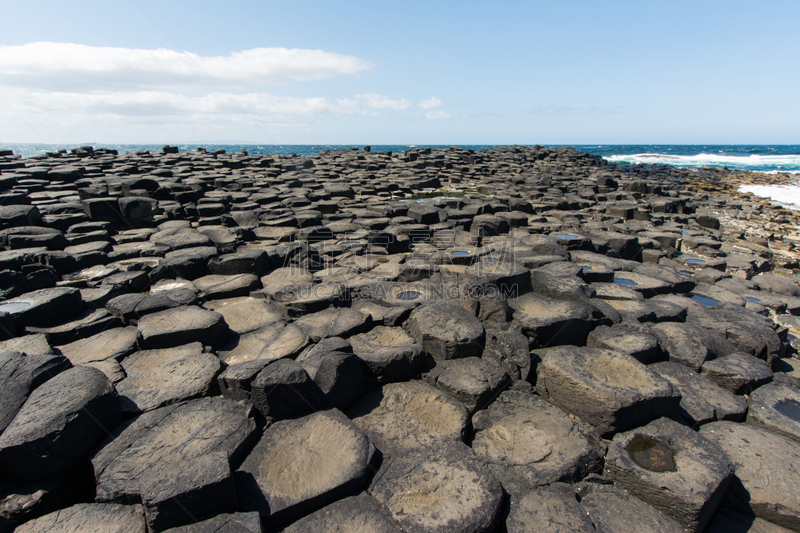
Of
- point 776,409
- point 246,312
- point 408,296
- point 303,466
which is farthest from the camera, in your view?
point 408,296

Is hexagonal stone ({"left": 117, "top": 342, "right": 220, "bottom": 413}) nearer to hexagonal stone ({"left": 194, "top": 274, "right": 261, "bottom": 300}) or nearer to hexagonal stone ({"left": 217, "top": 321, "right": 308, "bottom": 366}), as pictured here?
hexagonal stone ({"left": 217, "top": 321, "right": 308, "bottom": 366})

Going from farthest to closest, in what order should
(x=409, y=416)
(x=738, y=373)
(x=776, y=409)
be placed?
(x=738, y=373), (x=776, y=409), (x=409, y=416)

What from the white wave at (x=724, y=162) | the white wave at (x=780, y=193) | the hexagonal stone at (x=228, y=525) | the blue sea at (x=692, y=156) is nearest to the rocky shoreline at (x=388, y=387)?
the hexagonal stone at (x=228, y=525)

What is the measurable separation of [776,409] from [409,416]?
7.78 feet

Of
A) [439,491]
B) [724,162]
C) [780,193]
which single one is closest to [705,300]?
[439,491]

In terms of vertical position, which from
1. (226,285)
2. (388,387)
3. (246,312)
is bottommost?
(388,387)

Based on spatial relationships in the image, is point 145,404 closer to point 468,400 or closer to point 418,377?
point 418,377

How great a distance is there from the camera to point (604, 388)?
228cm

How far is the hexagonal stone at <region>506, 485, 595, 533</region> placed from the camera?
1739mm

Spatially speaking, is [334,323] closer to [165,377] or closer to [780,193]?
[165,377]

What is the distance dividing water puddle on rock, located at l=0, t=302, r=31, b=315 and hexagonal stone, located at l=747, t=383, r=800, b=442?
526 centimetres

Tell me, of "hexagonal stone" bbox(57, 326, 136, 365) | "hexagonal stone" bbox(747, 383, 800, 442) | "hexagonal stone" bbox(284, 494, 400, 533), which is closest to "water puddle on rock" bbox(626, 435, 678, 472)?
"hexagonal stone" bbox(747, 383, 800, 442)

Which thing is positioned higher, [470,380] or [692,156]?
[692,156]

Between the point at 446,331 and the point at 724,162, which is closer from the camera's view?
the point at 446,331
